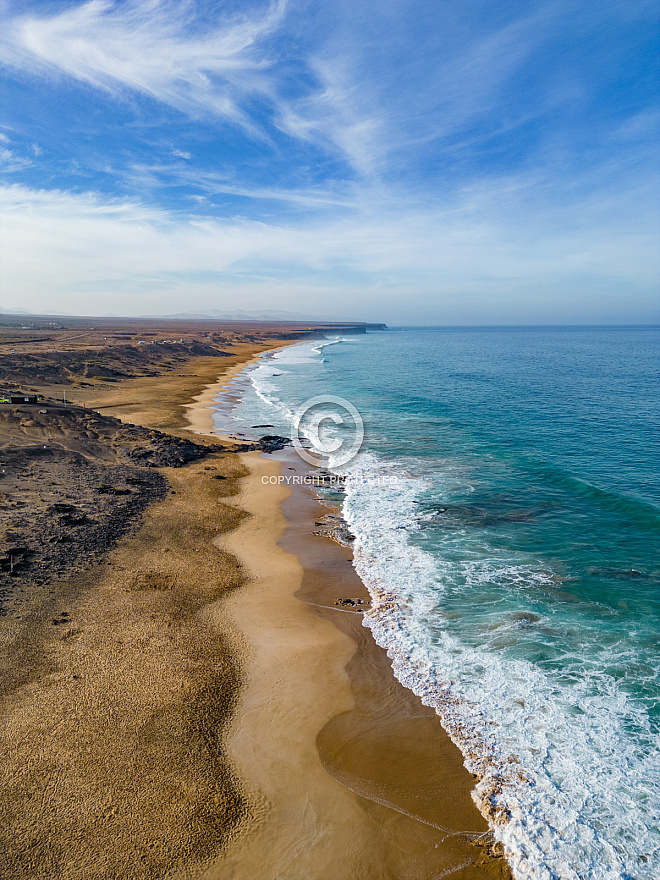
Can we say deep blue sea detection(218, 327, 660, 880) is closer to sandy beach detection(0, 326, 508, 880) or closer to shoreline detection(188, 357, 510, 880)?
shoreline detection(188, 357, 510, 880)

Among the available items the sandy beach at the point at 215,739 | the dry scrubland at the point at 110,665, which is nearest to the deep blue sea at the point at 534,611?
the sandy beach at the point at 215,739

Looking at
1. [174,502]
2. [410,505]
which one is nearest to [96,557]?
[174,502]

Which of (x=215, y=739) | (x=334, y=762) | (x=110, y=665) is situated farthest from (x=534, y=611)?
(x=110, y=665)

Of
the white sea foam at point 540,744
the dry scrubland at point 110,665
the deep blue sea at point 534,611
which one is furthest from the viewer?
the deep blue sea at point 534,611

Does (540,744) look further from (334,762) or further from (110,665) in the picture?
(110,665)

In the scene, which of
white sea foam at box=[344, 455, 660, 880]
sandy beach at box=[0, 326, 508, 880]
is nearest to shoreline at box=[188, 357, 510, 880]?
sandy beach at box=[0, 326, 508, 880]

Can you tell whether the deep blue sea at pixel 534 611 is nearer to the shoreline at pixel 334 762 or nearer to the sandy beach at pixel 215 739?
the shoreline at pixel 334 762

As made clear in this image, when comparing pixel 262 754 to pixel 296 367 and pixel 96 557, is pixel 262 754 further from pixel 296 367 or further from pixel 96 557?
pixel 296 367
